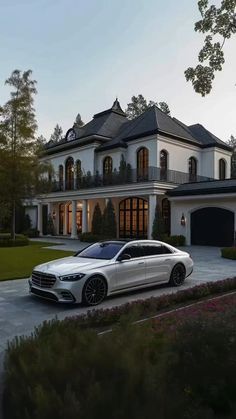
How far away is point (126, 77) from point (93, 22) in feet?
16.9

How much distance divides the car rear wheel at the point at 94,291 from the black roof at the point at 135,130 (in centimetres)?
1913

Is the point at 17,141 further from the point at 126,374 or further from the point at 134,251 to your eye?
the point at 126,374

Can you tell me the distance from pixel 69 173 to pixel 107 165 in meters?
5.22

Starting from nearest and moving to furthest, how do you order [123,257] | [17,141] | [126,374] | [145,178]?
[126,374] < [123,257] < [17,141] < [145,178]

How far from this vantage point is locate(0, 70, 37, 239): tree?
22875mm

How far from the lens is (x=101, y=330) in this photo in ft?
19.6

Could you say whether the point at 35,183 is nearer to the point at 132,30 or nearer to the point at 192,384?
the point at 132,30

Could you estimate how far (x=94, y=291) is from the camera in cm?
797

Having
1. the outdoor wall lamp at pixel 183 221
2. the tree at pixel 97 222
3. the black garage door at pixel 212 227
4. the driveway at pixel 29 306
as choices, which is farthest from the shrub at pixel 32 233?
the driveway at pixel 29 306

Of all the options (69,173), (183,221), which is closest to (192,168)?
(183,221)

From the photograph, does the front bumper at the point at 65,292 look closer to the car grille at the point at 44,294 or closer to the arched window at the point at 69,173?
the car grille at the point at 44,294

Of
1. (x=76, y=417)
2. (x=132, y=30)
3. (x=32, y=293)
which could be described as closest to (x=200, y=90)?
(x=132, y=30)

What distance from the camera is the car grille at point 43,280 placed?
779 centimetres

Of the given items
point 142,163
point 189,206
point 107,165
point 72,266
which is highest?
point 107,165
